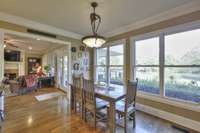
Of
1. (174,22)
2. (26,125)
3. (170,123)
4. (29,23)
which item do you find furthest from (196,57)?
(29,23)

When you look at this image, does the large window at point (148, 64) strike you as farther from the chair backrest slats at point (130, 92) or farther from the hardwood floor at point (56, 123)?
the chair backrest slats at point (130, 92)

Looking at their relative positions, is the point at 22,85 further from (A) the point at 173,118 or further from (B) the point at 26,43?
(A) the point at 173,118

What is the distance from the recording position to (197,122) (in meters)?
2.44

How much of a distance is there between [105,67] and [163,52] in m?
2.47

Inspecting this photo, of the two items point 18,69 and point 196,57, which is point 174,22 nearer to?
point 196,57

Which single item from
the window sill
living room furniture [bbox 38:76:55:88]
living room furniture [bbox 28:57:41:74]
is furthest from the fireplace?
the window sill

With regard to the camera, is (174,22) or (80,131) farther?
(174,22)

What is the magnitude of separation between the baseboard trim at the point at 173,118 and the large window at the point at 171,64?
44 cm

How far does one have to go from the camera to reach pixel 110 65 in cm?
479

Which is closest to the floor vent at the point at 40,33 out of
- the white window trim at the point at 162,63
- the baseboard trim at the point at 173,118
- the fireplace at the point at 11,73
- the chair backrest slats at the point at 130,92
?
the white window trim at the point at 162,63

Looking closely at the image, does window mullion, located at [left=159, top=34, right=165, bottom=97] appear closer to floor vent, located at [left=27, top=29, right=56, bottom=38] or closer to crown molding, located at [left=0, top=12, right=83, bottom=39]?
crown molding, located at [left=0, top=12, right=83, bottom=39]

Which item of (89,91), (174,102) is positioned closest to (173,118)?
(174,102)

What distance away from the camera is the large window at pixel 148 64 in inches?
128

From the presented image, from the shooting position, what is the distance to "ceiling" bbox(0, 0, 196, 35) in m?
2.51
